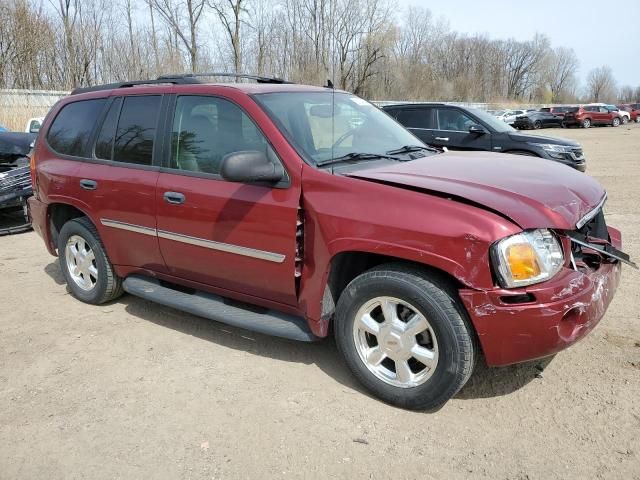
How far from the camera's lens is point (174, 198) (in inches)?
149

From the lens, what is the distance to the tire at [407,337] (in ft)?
9.23

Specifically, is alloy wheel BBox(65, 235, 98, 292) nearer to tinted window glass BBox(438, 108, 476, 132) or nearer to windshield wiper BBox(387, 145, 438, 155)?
windshield wiper BBox(387, 145, 438, 155)

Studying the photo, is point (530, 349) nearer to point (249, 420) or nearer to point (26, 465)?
point (249, 420)

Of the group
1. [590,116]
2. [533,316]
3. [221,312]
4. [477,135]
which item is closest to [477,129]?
[477,135]

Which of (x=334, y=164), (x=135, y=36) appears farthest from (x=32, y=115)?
(x=334, y=164)

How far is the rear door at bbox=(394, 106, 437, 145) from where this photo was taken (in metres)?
10.4

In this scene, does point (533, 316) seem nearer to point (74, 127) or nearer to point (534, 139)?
point (74, 127)

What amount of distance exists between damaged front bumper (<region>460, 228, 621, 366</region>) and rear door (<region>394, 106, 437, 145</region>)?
7799mm

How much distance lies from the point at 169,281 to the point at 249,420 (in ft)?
5.18

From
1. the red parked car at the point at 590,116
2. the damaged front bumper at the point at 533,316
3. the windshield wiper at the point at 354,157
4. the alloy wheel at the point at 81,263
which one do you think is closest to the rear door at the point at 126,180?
the alloy wheel at the point at 81,263

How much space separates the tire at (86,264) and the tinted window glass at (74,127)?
2.09 ft

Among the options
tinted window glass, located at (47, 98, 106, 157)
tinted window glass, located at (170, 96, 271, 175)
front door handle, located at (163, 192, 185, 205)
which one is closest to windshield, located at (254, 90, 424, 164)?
tinted window glass, located at (170, 96, 271, 175)

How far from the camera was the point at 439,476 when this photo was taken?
2.57 meters

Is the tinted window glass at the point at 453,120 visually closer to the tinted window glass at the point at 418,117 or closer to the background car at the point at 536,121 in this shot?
the tinted window glass at the point at 418,117
